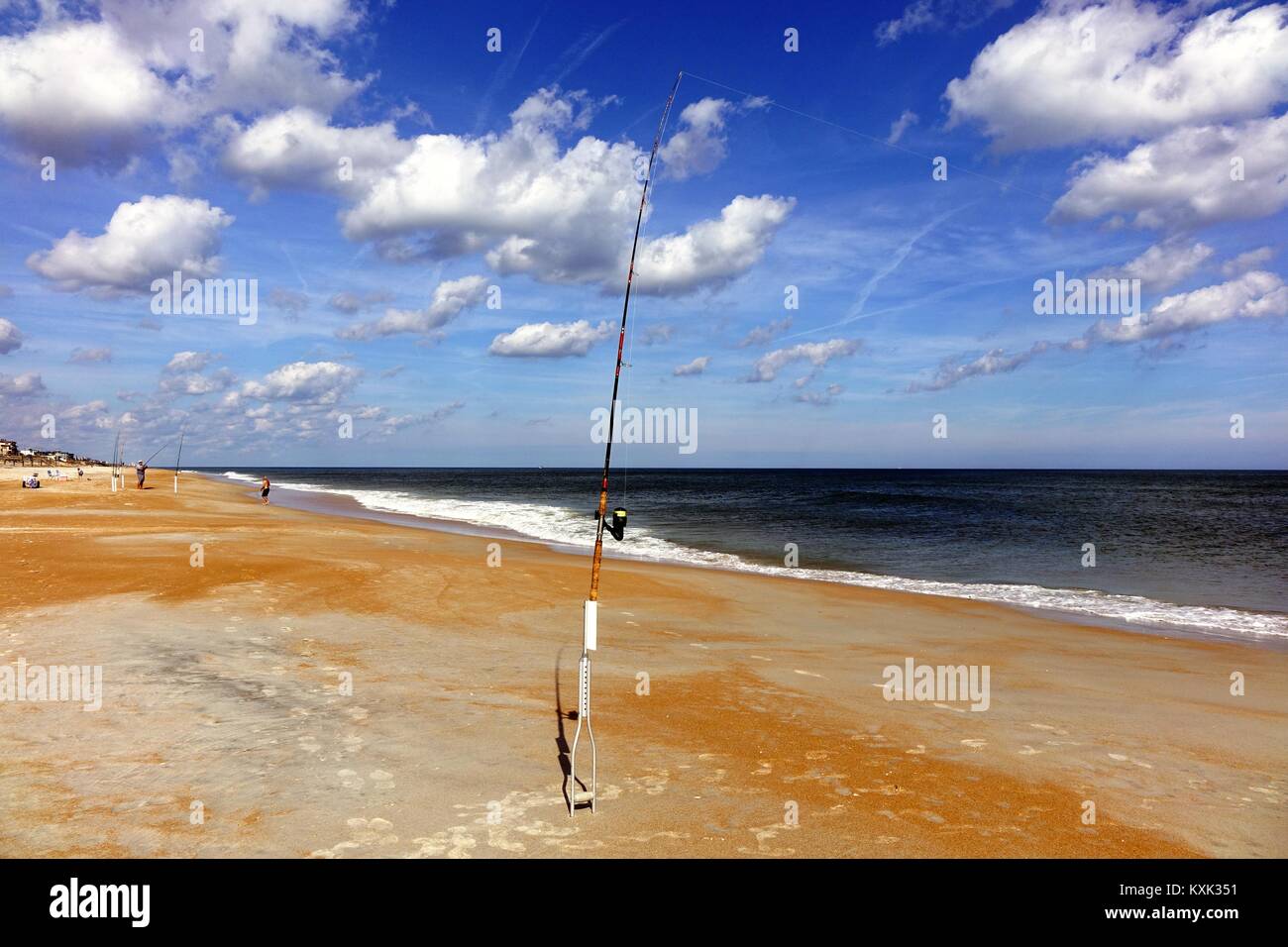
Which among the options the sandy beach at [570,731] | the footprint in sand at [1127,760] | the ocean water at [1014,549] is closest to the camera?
the sandy beach at [570,731]

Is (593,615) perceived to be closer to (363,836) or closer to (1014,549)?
(363,836)

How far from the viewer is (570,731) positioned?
8.70 meters

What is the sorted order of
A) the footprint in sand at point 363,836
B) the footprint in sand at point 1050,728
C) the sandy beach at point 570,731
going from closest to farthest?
the footprint in sand at point 363,836 → the sandy beach at point 570,731 → the footprint in sand at point 1050,728

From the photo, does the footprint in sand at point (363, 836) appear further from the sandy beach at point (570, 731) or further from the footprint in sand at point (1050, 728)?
the footprint in sand at point (1050, 728)

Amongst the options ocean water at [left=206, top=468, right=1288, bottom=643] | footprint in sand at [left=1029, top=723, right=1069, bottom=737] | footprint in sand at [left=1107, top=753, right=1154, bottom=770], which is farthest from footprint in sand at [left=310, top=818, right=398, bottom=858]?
ocean water at [left=206, top=468, right=1288, bottom=643]

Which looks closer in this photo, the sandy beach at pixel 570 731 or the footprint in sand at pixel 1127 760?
the sandy beach at pixel 570 731

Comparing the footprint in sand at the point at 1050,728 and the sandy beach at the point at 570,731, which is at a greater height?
the sandy beach at the point at 570,731

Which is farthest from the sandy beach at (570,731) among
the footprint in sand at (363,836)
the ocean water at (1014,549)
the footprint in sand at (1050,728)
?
the ocean water at (1014,549)

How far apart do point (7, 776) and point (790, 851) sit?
7.36 meters

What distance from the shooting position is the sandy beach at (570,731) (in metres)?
6.18

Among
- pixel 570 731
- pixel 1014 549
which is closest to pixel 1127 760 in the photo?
pixel 570 731

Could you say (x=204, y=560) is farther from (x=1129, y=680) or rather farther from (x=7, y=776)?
(x=1129, y=680)

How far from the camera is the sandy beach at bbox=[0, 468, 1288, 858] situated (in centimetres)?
618
